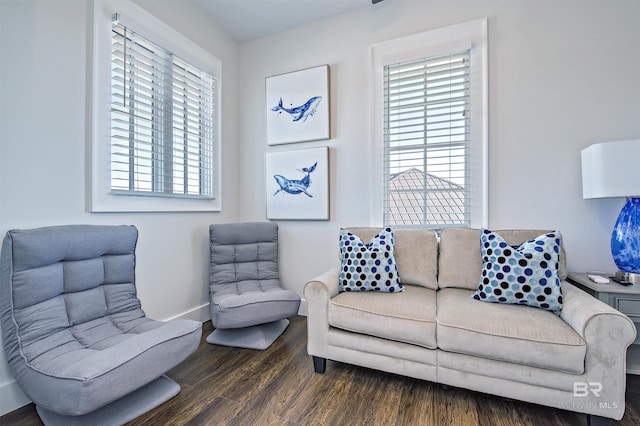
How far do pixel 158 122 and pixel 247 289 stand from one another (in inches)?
62.0

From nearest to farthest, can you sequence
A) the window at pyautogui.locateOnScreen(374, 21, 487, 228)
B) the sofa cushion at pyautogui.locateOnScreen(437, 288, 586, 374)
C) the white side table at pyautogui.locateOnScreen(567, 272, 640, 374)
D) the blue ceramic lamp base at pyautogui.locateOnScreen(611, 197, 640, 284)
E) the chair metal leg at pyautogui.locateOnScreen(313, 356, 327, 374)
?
the sofa cushion at pyautogui.locateOnScreen(437, 288, 586, 374) → the white side table at pyautogui.locateOnScreen(567, 272, 640, 374) → the blue ceramic lamp base at pyautogui.locateOnScreen(611, 197, 640, 284) → the chair metal leg at pyautogui.locateOnScreen(313, 356, 327, 374) → the window at pyautogui.locateOnScreen(374, 21, 487, 228)

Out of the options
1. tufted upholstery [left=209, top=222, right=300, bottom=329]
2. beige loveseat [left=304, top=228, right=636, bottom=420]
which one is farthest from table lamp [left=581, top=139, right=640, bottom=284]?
tufted upholstery [left=209, top=222, right=300, bottom=329]

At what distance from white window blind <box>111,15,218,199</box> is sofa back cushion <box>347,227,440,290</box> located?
189 centimetres

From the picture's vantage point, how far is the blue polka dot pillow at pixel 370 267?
1.98 metres

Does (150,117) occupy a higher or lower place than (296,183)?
higher

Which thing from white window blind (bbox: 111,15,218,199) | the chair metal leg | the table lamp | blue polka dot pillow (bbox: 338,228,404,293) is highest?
white window blind (bbox: 111,15,218,199)

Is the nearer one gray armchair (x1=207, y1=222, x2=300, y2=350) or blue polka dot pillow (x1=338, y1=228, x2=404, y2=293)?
blue polka dot pillow (x1=338, y1=228, x2=404, y2=293)

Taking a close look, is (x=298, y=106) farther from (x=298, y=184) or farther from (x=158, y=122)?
(x=158, y=122)

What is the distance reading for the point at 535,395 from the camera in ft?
4.55

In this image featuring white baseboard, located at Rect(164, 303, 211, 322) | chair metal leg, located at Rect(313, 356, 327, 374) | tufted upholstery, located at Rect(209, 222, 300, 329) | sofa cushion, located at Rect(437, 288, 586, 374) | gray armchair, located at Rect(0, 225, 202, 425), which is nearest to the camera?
gray armchair, located at Rect(0, 225, 202, 425)

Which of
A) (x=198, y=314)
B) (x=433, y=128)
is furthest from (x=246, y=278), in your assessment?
(x=433, y=128)

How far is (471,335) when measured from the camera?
1.45 metres

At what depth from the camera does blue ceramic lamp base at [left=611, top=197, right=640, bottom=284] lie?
1713mm

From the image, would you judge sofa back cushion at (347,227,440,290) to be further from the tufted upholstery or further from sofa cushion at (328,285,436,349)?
the tufted upholstery
